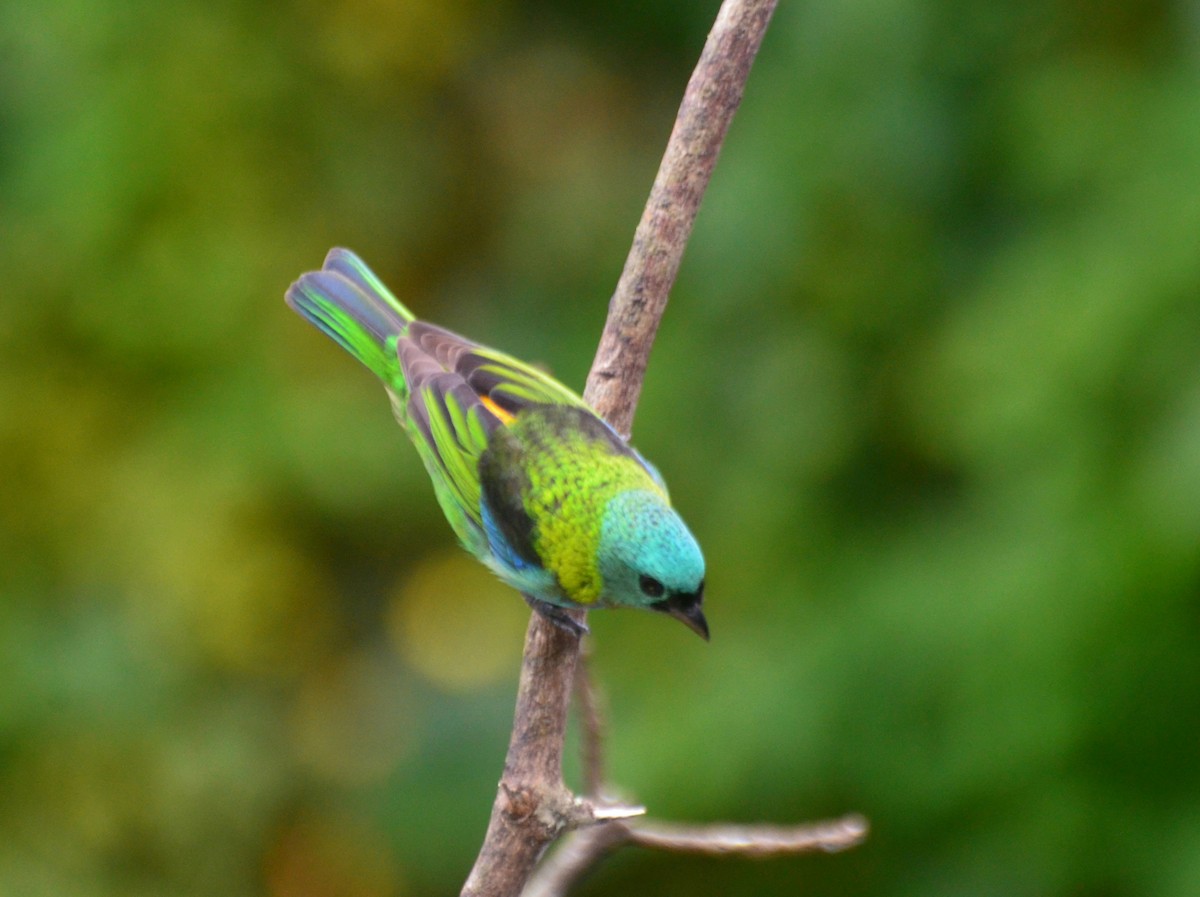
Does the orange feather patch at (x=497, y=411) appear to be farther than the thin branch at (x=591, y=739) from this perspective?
Yes

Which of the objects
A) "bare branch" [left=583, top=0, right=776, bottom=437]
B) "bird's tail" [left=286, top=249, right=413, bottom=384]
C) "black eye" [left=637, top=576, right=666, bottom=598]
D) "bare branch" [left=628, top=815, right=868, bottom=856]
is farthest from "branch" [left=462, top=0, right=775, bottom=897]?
"bird's tail" [left=286, top=249, right=413, bottom=384]

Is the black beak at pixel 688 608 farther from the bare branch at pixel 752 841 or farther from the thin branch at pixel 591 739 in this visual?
the bare branch at pixel 752 841

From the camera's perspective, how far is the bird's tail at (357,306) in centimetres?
370

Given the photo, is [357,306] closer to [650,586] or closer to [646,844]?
[650,586]

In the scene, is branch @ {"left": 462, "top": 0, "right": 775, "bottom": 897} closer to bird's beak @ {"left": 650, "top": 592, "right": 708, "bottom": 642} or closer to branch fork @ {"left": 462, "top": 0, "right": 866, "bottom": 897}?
branch fork @ {"left": 462, "top": 0, "right": 866, "bottom": 897}

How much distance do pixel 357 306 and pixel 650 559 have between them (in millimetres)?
1333

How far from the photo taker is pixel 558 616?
2.70 metres

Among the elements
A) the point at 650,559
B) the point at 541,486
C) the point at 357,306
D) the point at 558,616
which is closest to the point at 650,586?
the point at 650,559

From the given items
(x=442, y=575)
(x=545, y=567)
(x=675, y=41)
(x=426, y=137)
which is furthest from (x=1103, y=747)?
(x=426, y=137)

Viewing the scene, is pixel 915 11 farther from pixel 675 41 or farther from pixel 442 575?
pixel 442 575

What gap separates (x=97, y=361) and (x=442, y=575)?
145 cm

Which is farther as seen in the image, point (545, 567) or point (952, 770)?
point (952, 770)

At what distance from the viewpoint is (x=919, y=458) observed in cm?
422

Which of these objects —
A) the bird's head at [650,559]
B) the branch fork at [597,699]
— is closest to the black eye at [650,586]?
the bird's head at [650,559]
